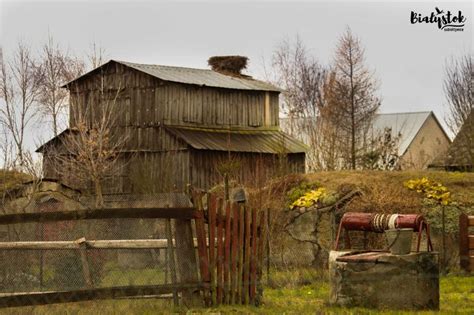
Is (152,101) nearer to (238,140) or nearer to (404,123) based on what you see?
(238,140)

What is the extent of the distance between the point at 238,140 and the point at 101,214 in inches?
1190

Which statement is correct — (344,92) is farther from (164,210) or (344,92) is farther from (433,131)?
(164,210)

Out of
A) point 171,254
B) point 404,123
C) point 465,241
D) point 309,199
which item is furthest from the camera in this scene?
point 404,123

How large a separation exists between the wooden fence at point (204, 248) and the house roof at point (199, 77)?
2713 centimetres

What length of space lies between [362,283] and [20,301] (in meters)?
5.03

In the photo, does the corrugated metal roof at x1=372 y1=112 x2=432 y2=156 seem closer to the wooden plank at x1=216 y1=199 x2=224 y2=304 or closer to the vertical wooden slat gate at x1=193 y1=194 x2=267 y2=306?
the vertical wooden slat gate at x1=193 y1=194 x2=267 y2=306

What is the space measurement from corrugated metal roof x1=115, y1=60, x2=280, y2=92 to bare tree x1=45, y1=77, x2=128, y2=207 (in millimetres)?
1849

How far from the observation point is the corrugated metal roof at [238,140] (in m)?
39.2

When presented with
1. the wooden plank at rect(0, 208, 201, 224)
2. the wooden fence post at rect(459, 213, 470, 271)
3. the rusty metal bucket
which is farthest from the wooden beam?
the wooden fence post at rect(459, 213, 470, 271)

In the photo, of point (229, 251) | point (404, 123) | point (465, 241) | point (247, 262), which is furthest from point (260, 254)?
point (404, 123)

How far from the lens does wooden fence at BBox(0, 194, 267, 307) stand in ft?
39.4

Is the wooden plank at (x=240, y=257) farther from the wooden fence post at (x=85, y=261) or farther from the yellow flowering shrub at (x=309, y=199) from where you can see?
the yellow flowering shrub at (x=309, y=199)

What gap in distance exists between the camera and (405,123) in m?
61.8

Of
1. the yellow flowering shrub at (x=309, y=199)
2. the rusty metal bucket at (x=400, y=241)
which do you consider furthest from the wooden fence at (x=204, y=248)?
the yellow flowering shrub at (x=309, y=199)
